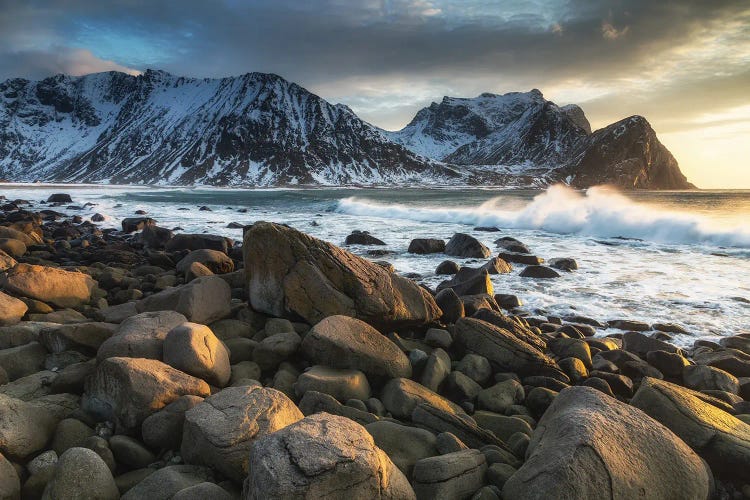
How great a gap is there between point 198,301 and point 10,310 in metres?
2.79

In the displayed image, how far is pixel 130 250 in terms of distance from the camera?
16.1 metres

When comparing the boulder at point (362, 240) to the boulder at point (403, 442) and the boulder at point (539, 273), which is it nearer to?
the boulder at point (539, 273)

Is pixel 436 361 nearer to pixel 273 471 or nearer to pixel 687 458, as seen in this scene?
pixel 687 458

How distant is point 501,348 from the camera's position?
22.0ft

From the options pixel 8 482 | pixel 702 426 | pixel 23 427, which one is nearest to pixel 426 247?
pixel 702 426

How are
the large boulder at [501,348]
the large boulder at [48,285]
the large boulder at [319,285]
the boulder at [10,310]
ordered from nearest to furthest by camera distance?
the large boulder at [501,348] → the boulder at [10,310] → the large boulder at [319,285] → the large boulder at [48,285]

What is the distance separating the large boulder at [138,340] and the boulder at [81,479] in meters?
1.82

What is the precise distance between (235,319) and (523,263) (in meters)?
11.4

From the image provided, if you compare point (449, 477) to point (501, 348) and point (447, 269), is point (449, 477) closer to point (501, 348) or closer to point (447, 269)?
point (501, 348)

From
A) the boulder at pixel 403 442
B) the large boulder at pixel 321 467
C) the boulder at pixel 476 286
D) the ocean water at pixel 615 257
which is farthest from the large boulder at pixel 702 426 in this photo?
the boulder at pixel 476 286

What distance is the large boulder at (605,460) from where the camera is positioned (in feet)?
9.92

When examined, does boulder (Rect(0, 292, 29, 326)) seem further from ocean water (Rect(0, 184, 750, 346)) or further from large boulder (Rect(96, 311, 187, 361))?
ocean water (Rect(0, 184, 750, 346))

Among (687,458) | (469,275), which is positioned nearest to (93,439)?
(687,458)

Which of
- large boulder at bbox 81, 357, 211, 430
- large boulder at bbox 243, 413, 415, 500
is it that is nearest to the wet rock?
large boulder at bbox 81, 357, 211, 430
